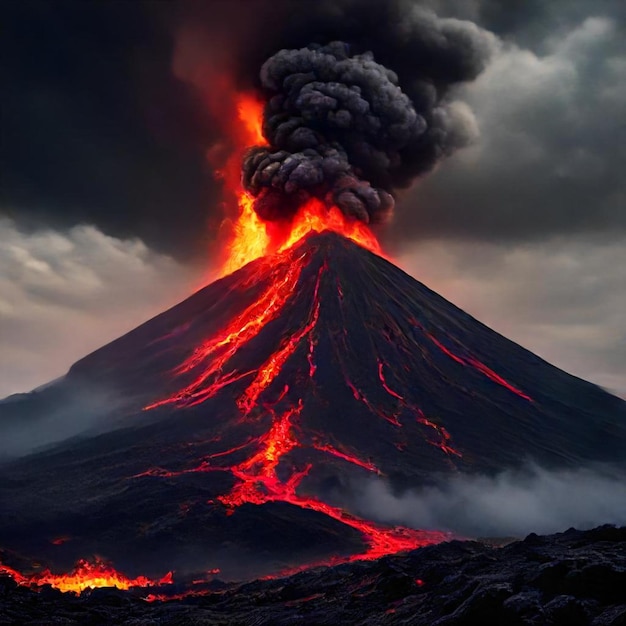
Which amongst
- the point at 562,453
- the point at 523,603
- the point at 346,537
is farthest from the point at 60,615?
the point at 562,453

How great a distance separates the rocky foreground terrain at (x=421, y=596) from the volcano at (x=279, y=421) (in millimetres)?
5251

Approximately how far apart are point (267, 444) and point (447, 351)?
1748 centimetres

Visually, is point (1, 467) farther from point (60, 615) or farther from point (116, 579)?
point (60, 615)

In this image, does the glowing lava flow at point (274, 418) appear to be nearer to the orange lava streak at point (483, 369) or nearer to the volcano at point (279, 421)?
the volcano at point (279, 421)

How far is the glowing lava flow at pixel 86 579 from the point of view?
22969 millimetres

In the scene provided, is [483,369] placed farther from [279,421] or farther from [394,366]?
[279,421]

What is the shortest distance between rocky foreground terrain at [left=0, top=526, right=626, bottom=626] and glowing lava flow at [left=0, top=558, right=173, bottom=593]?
7.11 ft

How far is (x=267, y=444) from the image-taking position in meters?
33.7

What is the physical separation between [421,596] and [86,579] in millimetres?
13750

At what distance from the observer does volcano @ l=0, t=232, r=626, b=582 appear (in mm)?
26344

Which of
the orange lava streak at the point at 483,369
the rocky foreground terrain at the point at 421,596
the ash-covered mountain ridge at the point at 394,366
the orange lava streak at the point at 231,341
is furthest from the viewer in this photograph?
the orange lava streak at the point at 483,369

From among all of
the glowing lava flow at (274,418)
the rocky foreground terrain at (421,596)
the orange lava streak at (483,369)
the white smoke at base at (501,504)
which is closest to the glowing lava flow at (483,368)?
the orange lava streak at (483,369)

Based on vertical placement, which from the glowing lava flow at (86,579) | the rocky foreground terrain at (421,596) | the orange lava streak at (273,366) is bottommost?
the glowing lava flow at (86,579)

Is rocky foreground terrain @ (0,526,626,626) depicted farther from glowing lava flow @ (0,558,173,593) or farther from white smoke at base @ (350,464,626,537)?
white smoke at base @ (350,464,626,537)
